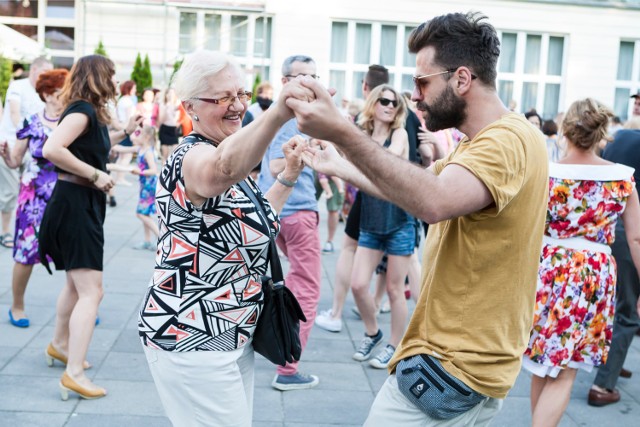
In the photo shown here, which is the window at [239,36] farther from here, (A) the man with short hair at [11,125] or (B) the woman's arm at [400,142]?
(B) the woman's arm at [400,142]

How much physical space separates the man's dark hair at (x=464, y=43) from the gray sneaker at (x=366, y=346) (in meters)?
3.70

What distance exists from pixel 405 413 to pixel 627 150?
12.1ft

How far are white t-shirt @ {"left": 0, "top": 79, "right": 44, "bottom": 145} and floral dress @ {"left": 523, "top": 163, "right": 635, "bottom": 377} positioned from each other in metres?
6.69

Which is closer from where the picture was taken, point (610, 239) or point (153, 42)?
point (610, 239)

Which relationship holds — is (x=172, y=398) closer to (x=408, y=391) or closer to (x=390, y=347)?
(x=408, y=391)

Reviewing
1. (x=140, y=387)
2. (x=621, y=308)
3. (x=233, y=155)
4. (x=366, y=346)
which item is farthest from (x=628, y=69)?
(x=233, y=155)

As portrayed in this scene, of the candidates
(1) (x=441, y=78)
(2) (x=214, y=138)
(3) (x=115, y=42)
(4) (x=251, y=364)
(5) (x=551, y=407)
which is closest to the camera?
(1) (x=441, y=78)

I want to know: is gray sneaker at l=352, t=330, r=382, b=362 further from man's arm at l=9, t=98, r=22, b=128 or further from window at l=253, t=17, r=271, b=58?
window at l=253, t=17, r=271, b=58

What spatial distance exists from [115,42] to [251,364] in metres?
23.8

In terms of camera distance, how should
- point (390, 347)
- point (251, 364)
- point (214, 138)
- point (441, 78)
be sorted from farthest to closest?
1. point (390, 347)
2. point (251, 364)
3. point (214, 138)
4. point (441, 78)

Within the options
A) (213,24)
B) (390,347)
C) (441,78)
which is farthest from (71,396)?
(213,24)

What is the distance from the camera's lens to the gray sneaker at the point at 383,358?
5641 millimetres

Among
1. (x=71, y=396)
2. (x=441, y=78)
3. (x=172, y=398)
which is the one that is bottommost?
(x=71, y=396)

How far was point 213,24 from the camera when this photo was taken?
25.3 metres
